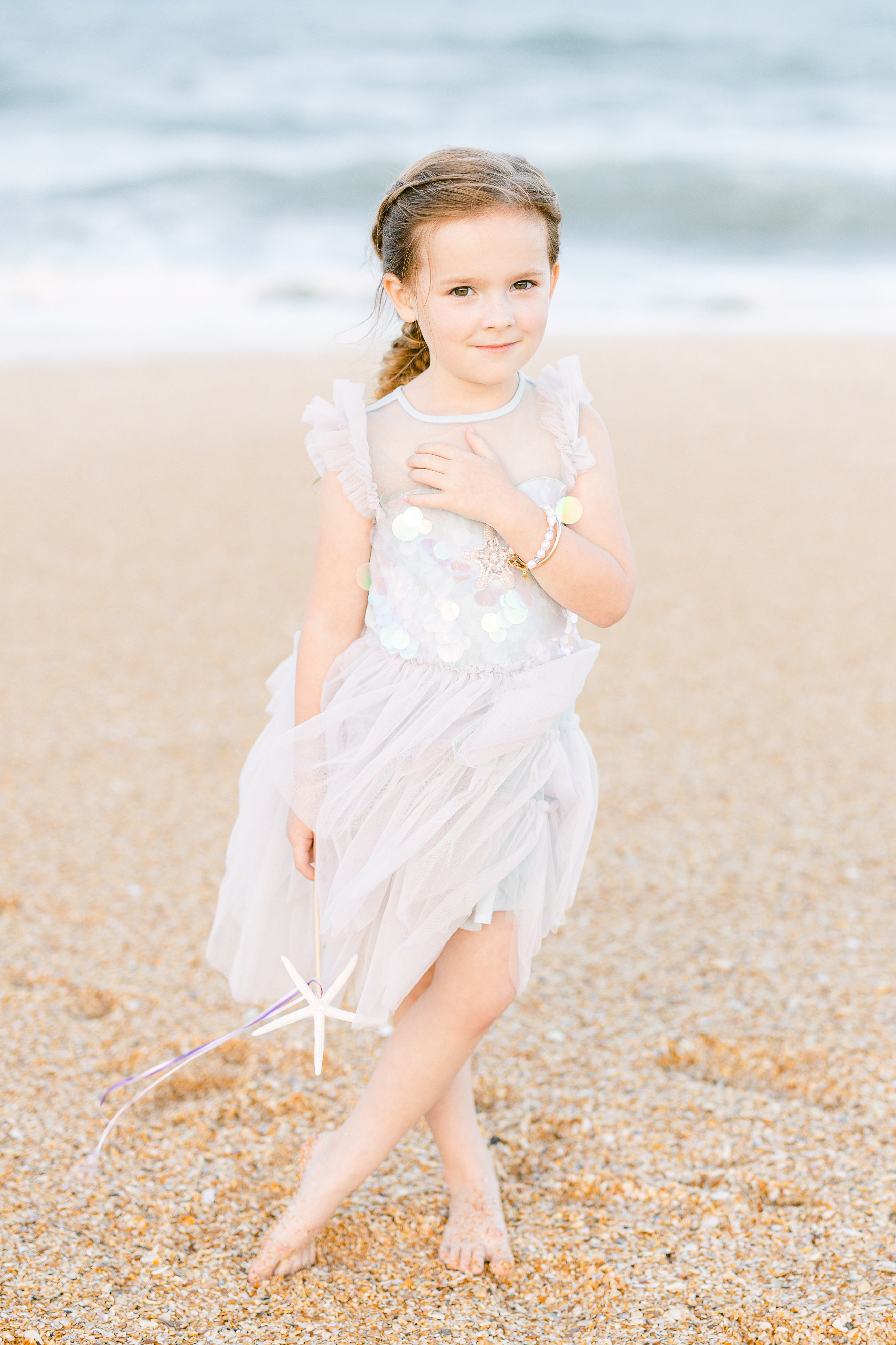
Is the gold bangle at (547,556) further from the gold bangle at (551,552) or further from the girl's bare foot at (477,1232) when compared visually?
the girl's bare foot at (477,1232)

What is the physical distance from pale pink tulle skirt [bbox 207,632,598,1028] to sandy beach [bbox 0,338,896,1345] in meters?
0.54

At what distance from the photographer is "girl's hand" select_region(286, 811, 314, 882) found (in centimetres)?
182

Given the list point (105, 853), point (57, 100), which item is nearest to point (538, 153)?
point (57, 100)

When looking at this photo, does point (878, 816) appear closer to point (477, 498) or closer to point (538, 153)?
point (477, 498)

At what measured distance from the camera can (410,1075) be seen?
5.86ft

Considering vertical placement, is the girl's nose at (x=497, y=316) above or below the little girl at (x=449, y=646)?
above

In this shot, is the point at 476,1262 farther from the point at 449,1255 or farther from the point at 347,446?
the point at 347,446

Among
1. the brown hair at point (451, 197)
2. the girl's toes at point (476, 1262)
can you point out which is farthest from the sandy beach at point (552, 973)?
the brown hair at point (451, 197)

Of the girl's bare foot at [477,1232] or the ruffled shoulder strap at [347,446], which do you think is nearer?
the ruffled shoulder strap at [347,446]

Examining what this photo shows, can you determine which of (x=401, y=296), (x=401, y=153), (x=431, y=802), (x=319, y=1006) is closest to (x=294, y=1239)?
(x=319, y=1006)

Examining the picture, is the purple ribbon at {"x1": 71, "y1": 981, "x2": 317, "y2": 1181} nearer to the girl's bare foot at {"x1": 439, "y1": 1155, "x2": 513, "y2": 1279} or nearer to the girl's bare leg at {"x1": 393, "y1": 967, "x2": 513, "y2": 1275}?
the girl's bare leg at {"x1": 393, "y1": 967, "x2": 513, "y2": 1275}

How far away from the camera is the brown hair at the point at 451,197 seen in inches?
63.6

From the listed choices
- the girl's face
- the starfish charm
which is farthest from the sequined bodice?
the girl's face

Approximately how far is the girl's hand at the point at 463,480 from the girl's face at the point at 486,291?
13 cm
